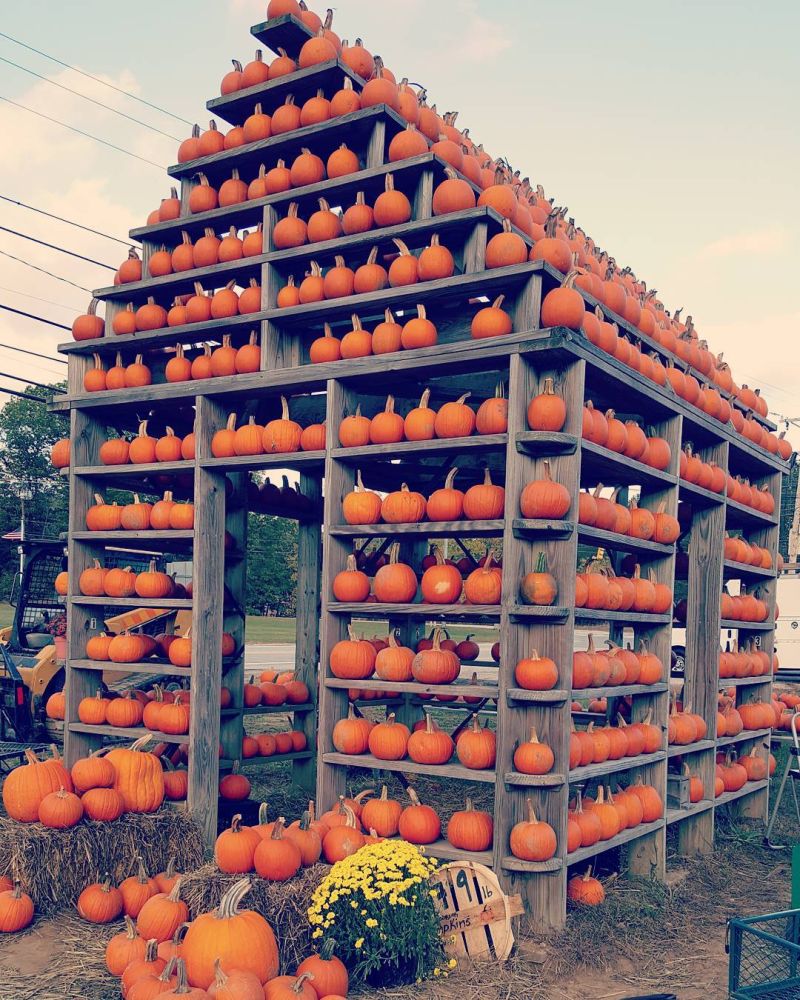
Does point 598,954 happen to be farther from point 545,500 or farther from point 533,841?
point 545,500

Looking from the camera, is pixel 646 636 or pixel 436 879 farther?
pixel 646 636

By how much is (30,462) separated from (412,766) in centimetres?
5482

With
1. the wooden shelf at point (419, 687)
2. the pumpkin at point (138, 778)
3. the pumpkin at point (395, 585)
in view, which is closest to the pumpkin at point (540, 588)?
the wooden shelf at point (419, 687)

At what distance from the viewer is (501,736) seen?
19.6 ft

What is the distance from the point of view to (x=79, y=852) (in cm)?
644

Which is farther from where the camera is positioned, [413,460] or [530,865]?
[413,460]

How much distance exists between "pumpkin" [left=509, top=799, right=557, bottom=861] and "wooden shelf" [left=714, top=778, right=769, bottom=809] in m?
3.55

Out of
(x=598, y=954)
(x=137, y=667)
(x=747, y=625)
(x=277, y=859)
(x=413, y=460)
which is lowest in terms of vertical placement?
(x=598, y=954)

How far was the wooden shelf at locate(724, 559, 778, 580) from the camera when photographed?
9.41 meters

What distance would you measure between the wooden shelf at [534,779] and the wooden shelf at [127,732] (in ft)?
9.17

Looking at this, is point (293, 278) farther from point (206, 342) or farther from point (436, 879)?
point (436, 879)

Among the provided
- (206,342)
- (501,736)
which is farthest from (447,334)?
(501,736)

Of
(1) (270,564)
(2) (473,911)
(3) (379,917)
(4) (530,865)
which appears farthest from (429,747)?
(1) (270,564)

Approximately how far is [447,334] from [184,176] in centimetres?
306
